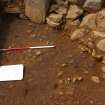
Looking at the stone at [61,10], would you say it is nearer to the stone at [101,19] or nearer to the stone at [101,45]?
the stone at [101,19]

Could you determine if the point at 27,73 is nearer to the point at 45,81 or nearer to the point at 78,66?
the point at 45,81

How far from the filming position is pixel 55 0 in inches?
123

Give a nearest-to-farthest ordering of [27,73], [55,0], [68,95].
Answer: [68,95], [27,73], [55,0]

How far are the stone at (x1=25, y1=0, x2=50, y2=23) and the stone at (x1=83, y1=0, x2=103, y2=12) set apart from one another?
39 cm

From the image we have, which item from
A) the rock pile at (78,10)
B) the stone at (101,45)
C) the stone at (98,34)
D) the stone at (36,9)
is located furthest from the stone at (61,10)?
the stone at (101,45)

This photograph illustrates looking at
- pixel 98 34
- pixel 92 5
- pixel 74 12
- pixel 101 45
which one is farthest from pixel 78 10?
pixel 101 45

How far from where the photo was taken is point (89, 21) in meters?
2.94

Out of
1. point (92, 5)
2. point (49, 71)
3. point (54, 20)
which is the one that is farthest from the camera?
point (54, 20)

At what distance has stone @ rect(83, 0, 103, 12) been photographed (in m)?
2.90

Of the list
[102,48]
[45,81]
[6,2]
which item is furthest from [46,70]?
[6,2]

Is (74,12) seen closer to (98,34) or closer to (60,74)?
(98,34)

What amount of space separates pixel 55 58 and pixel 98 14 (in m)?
0.62

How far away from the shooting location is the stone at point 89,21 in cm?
291

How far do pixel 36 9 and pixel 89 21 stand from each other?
1.83ft
